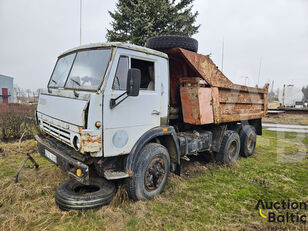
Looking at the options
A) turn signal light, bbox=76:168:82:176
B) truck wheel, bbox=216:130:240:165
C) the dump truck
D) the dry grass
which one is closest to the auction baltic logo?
the dump truck

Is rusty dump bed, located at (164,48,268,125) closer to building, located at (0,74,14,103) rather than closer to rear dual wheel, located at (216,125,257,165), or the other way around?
rear dual wheel, located at (216,125,257,165)

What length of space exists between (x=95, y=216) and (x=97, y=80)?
1801 millimetres

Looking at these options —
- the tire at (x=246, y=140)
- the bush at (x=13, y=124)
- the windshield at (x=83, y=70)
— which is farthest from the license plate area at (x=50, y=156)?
the tire at (x=246, y=140)

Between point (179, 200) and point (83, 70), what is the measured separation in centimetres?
252

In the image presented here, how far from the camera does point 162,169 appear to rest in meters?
3.36

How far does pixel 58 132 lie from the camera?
2965mm

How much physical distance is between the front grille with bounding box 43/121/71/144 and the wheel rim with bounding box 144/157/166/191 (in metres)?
1.27

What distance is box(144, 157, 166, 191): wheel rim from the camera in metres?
3.18

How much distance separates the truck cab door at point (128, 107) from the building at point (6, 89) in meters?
25.0

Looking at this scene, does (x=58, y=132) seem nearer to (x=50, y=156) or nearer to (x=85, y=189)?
(x=50, y=156)

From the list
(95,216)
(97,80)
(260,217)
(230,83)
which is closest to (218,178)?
(260,217)

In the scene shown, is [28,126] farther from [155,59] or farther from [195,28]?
[195,28]

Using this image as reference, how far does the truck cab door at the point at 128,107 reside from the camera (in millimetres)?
2650

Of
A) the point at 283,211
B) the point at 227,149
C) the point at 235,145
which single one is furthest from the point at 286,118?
the point at 283,211
